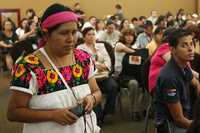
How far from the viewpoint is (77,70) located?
6.34 feet

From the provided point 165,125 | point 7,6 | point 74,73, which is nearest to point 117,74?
point 165,125

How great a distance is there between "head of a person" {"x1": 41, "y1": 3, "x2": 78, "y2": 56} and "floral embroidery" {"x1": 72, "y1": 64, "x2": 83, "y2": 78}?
0.12 metres

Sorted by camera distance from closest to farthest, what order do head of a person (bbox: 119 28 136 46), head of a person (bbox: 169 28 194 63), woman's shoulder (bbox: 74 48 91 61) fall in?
woman's shoulder (bbox: 74 48 91 61), head of a person (bbox: 169 28 194 63), head of a person (bbox: 119 28 136 46)

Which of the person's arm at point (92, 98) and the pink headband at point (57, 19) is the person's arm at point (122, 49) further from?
the pink headband at point (57, 19)

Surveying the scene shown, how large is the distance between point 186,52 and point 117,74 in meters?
2.69

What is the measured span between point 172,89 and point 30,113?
1186 millimetres

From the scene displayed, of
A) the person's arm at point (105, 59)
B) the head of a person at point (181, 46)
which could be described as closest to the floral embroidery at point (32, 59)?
the head of a person at point (181, 46)

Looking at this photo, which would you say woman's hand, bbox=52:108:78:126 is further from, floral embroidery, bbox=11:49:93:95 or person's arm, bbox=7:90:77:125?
floral embroidery, bbox=11:49:93:95

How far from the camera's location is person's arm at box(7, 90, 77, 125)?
5.83ft

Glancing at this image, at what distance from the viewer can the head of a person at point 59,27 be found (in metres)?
1.79

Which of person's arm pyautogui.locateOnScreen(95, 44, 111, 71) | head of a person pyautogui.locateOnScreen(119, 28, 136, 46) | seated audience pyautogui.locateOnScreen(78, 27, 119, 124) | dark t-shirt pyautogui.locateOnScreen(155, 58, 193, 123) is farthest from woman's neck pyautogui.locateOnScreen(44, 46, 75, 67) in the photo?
head of a person pyautogui.locateOnScreen(119, 28, 136, 46)

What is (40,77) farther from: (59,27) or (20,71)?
(59,27)

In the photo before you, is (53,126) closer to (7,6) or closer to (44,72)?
(44,72)

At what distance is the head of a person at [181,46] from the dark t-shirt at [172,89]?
0.07 metres
